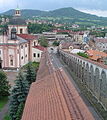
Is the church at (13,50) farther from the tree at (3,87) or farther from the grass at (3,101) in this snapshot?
the grass at (3,101)

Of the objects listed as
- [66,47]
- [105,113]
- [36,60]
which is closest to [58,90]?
[105,113]

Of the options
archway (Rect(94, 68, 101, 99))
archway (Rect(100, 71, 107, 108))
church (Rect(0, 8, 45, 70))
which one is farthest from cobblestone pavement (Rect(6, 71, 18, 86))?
archway (Rect(100, 71, 107, 108))

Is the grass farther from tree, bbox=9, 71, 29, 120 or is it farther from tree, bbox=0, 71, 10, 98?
tree, bbox=9, 71, 29, 120

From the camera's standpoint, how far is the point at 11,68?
149 feet

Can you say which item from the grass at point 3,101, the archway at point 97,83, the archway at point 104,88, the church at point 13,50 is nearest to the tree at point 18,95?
the grass at point 3,101

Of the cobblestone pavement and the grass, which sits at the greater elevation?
the grass

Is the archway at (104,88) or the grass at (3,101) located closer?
the archway at (104,88)

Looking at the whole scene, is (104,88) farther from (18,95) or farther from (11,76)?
(11,76)

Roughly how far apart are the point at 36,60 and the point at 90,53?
11831 mm

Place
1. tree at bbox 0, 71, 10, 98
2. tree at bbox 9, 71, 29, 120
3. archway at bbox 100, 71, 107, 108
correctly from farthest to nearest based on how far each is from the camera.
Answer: tree at bbox 0, 71, 10, 98, tree at bbox 9, 71, 29, 120, archway at bbox 100, 71, 107, 108

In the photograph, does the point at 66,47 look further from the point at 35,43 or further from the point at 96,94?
the point at 96,94

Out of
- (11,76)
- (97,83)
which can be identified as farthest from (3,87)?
(11,76)

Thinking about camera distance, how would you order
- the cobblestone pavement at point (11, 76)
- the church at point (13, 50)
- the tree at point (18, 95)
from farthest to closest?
the church at point (13, 50) < the cobblestone pavement at point (11, 76) < the tree at point (18, 95)

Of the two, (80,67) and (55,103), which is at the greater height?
(55,103)
